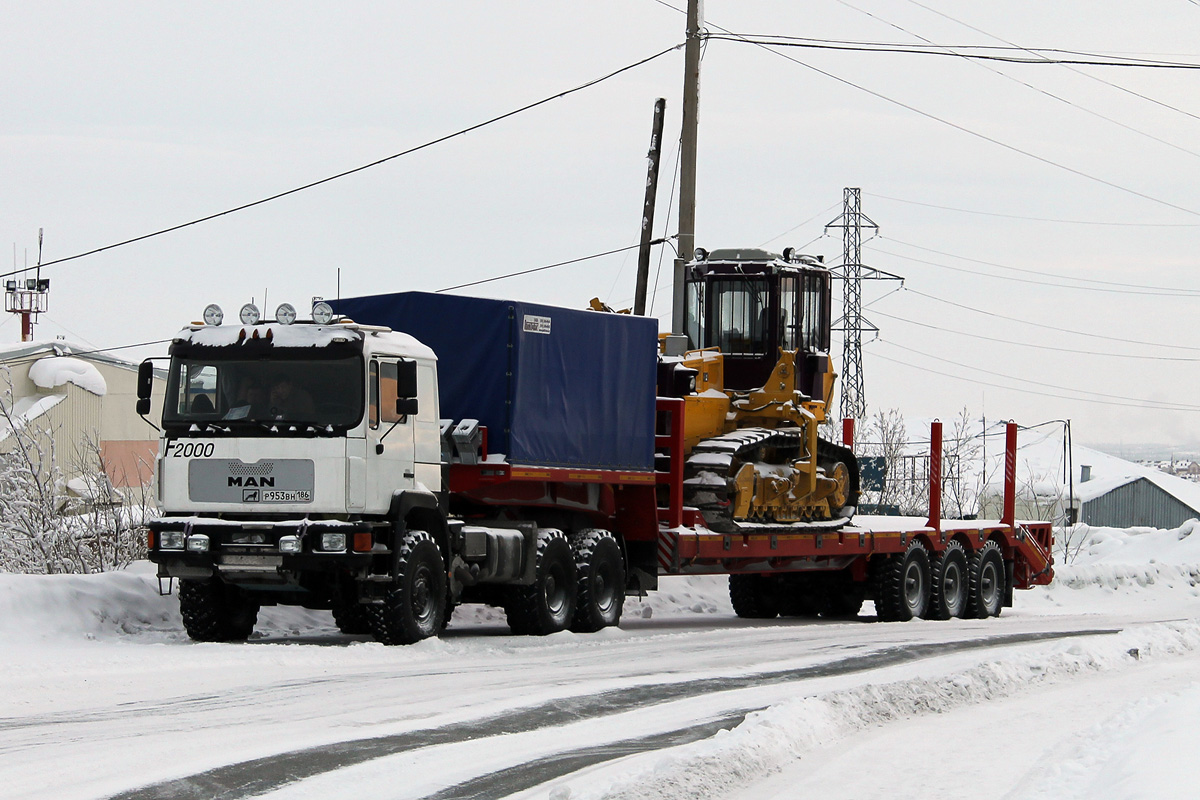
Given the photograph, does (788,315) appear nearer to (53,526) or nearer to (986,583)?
(986,583)

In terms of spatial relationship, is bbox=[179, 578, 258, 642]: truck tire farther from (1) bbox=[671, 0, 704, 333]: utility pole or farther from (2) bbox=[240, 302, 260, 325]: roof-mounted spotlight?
(1) bbox=[671, 0, 704, 333]: utility pole

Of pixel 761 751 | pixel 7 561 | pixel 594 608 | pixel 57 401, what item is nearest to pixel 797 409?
pixel 594 608

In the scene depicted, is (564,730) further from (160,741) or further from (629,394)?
(629,394)

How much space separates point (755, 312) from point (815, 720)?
459 inches

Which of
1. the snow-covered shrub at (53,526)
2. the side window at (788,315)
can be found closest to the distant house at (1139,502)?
the side window at (788,315)

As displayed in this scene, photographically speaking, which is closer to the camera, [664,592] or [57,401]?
[664,592]

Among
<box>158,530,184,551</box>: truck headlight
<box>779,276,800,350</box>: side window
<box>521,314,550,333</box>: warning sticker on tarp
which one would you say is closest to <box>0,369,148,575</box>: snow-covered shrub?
<box>158,530,184,551</box>: truck headlight

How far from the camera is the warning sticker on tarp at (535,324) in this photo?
1664cm

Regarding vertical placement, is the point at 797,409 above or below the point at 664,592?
above

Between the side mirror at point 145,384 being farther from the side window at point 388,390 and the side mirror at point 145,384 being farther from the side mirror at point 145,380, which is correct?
the side window at point 388,390

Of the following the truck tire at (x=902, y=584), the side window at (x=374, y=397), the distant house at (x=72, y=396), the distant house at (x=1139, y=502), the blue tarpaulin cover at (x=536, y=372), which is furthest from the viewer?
the distant house at (x=1139, y=502)

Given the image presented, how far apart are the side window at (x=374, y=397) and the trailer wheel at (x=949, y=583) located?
11066 mm

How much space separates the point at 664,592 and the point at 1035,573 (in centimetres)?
651

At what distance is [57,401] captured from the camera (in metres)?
42.8
